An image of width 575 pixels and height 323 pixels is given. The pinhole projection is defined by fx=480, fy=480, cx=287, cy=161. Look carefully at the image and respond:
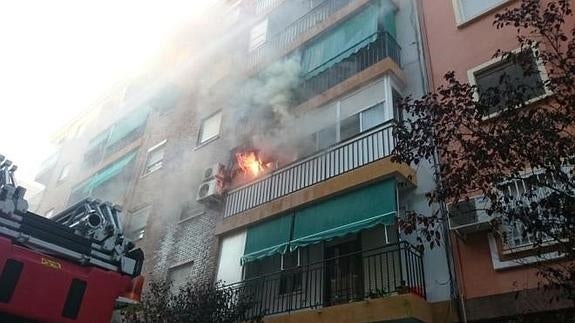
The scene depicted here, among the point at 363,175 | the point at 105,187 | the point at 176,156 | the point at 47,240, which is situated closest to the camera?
the point at 47,240

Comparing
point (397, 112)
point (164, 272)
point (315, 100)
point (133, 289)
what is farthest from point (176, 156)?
point (133, 289)

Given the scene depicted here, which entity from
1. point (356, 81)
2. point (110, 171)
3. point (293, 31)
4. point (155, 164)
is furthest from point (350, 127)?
point (110, 171)

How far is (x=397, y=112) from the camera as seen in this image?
9.39 metres

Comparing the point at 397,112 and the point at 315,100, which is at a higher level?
the point at 315,100

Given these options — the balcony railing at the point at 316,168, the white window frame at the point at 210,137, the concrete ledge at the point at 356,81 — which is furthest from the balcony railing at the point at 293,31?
the balcony railing at the point at 316,168

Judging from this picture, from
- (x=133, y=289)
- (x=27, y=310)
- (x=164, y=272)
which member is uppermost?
(x=164, y=272)

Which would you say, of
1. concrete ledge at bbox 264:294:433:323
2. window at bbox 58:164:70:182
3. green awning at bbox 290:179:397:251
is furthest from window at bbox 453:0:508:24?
window at bbox 58:164:70:182

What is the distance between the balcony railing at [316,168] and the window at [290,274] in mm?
1321

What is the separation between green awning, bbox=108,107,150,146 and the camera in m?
19.2

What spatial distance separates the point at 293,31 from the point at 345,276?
25.1 ft

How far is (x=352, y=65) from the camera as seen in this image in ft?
35.9

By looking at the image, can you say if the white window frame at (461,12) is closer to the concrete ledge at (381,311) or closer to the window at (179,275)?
the concrete ledge at (381,311)

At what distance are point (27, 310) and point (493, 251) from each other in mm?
5927

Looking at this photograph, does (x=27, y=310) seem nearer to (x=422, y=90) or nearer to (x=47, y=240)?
(x=47, y=240)
